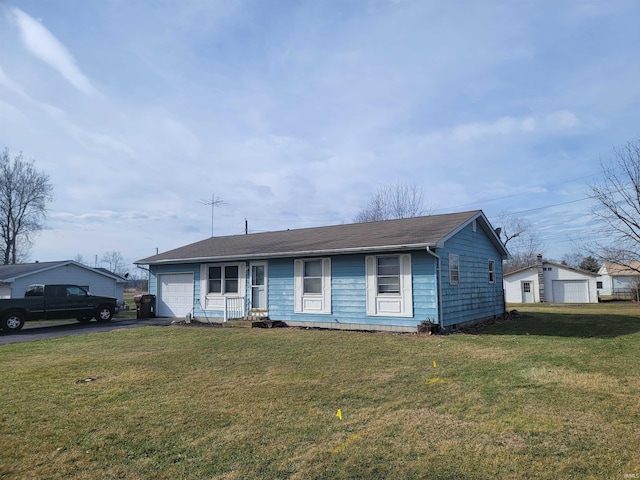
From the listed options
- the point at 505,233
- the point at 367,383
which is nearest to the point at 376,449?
the point at 367,383

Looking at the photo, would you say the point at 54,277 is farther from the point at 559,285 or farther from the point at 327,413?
the point at 559,285

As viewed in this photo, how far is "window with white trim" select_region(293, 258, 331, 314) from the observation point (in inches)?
586

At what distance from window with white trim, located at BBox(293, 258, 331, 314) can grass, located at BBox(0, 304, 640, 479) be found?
4.88 meters

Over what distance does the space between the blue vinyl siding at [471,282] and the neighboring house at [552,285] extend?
2065cm

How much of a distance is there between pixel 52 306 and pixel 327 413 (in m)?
16.7

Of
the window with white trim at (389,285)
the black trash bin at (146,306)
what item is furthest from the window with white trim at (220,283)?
the window with white trim at (389,285)

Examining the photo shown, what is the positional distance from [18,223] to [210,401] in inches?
1693

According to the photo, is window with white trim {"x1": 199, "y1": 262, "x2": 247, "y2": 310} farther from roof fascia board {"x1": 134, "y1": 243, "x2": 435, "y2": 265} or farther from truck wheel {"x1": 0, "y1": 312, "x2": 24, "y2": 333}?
truck wheel {"x1": 0, "y1": 312, "x2": 24, "y2": 333}

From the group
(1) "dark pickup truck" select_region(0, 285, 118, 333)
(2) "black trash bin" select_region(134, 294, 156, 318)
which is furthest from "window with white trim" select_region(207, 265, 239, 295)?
(1) "dark pickup truck" select_region(0, 285, 118, 333)

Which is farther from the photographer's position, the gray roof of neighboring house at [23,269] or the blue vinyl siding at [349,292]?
the gray roof of neighboring house at [23,269]

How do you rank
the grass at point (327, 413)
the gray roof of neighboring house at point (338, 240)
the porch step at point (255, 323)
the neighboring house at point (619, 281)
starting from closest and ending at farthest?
1. the grass at point (327, 413)
2. the gray roof of neighboring house at point (338, 240)
3. the porch step at point (255, 323)
4. the neighboring house at point (619, 281)

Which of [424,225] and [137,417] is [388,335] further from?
[137,417]

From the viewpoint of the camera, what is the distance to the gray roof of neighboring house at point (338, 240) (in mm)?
13648

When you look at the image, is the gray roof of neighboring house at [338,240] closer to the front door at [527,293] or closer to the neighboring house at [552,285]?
the neighboring house at [552,285]
